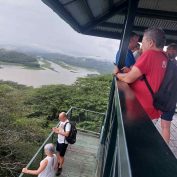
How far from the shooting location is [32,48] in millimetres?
140750

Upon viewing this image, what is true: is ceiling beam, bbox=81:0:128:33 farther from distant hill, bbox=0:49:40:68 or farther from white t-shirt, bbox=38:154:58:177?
distant hill, bbox=0:49:40:68

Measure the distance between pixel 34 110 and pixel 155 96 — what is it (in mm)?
26475

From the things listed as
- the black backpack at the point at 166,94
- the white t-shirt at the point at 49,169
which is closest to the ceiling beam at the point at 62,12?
the black backpack at the point at 166,94

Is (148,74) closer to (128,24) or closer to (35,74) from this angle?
(128,24)

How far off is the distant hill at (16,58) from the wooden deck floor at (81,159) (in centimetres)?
7190

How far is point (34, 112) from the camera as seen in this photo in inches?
1110

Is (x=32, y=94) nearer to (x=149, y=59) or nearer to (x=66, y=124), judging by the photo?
(x=66, y=124)

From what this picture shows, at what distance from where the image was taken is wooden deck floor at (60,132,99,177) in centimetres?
1111

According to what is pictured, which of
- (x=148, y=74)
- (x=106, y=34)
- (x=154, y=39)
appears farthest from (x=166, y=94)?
(x=106, y=34)

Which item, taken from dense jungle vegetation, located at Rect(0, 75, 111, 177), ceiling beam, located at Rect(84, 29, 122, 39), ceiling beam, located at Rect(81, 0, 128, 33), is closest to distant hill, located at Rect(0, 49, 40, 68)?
dense jungle vegetation, located at Rect(0, 75, 111, 177)

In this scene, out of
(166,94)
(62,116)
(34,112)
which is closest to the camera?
(166,94)

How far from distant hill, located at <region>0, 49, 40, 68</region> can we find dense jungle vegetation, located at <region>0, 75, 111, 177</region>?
53.0m

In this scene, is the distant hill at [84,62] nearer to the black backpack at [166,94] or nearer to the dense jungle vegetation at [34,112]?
the dense jungle vegetation at [34,112]

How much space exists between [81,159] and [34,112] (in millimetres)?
16495
